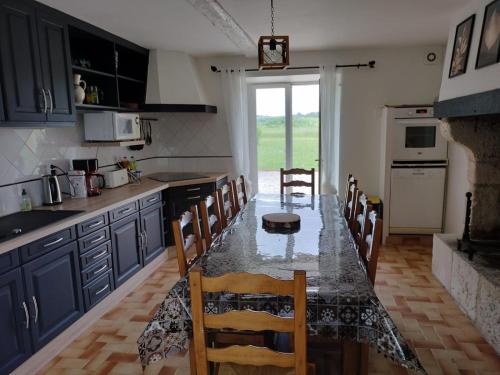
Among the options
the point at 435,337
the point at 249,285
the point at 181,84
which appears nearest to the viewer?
the point at 249,285

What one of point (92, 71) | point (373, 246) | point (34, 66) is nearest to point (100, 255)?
point (34, 66)

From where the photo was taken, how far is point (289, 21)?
3117 millimetres

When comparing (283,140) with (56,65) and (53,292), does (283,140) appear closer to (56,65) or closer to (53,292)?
(56,65)

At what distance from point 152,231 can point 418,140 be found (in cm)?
301

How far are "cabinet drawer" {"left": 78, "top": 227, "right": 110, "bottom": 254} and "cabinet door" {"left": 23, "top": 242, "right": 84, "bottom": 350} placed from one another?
0.06 meters

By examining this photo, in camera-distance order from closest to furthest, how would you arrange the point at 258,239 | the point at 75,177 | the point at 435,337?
1. the point at 258,239
2. the point at 435,337
3. the point at 75,177

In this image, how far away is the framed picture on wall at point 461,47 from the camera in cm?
272

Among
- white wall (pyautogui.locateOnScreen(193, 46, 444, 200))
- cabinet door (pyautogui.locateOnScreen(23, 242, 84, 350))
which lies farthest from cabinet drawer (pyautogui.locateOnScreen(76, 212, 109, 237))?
white wall (pyautogui.locateOnScreen(193, 46, 444, 200))

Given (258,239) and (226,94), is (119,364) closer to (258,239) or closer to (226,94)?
(258,239)

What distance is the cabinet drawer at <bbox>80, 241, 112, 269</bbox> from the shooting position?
256 centimetres

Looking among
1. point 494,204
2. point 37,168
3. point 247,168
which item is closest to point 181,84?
point 247,168

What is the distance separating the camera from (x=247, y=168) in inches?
183

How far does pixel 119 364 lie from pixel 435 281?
2641mm

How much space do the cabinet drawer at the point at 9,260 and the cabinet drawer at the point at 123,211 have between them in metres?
0.90
